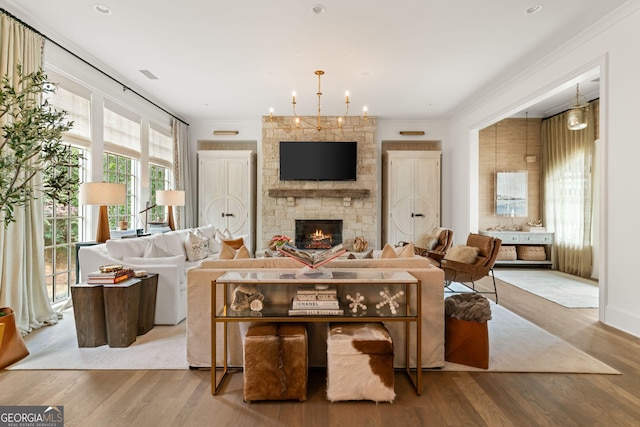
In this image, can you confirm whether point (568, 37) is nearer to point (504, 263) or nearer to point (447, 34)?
point (447, 34)

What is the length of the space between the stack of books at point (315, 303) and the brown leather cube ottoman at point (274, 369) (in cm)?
18

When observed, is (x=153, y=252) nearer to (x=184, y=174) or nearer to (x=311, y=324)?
(x=311, y=324)

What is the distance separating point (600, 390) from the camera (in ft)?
7.12

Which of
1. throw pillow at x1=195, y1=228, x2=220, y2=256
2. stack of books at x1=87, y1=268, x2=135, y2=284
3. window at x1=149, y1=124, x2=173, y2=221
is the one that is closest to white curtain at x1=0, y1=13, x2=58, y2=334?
stack of books at x1=87, y1=268, x2=135, y2=284

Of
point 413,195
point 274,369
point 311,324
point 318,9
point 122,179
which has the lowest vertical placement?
point 274,369

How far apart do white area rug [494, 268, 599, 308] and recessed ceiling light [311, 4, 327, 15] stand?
4.20 metres

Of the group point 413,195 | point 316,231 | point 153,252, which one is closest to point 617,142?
point 413,195

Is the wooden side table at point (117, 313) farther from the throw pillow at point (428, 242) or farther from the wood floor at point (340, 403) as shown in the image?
the throw pillow at point (428, 242)

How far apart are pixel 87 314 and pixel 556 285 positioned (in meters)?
5.90

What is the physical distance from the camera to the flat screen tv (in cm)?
700

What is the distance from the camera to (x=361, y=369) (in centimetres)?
202

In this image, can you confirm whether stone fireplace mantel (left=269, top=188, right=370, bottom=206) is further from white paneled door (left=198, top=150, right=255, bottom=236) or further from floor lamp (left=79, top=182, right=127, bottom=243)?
floor lamp (left=79, top=182, right=127, bottom=243)

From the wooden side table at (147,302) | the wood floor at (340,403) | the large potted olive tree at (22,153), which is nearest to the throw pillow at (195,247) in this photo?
the wooden side table at (147,302)

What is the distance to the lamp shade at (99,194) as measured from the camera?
3.62 m
